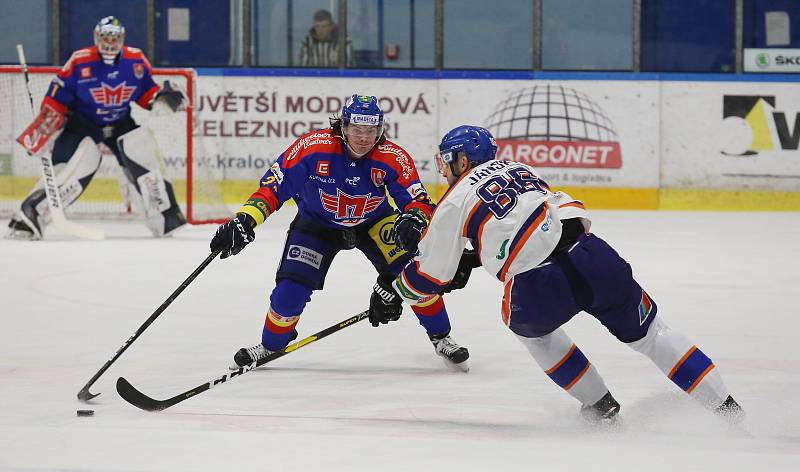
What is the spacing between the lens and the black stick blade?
331cm

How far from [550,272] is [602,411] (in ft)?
1.34

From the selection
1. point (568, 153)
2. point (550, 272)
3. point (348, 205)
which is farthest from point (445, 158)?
point (568, 153)

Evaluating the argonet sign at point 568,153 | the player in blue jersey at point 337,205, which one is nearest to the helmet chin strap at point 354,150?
the player in blue jersey at point 337,205

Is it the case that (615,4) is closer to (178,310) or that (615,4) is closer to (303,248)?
(178,310)

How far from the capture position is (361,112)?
3.90 m

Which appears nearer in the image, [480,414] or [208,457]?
[208,457]

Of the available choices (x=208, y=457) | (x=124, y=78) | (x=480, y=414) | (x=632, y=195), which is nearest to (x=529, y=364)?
(x=480, y=414)

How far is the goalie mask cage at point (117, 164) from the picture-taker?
9.12 meters

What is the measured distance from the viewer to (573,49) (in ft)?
33.8

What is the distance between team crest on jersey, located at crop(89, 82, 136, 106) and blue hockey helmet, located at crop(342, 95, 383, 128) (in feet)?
13.7

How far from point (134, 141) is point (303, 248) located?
4.23m

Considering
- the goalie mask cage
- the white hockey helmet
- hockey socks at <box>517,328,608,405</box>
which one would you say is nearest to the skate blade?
hockey socks at <box>517,328,608,405</box>

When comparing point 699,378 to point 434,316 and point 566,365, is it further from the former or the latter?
point 434,316

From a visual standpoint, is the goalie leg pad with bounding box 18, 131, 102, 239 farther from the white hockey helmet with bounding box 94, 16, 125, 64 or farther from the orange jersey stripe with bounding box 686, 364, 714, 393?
the orange jersey stripe with bounding box 686, 364, 714, 393
